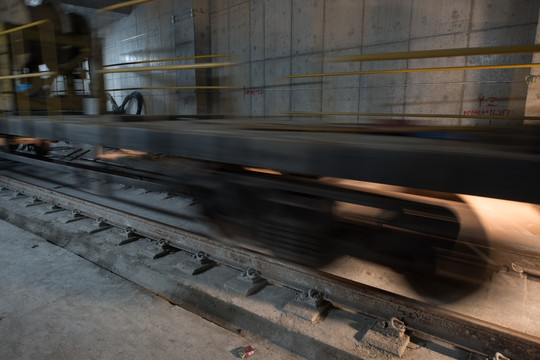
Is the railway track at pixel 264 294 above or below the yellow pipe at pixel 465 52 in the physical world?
below

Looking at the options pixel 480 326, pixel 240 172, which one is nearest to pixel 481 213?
pixel 480 326

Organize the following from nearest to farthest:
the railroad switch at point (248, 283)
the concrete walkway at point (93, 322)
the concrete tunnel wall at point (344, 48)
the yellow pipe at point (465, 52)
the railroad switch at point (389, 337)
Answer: the yellow pipe at point (465, 52)
the railroad switch at point (389, 337)
the concrete walkway at point (93, 322)
the railroad switch at point (248, 283)
the concrete tunnel wall at point (344, 48)

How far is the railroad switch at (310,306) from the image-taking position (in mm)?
2047

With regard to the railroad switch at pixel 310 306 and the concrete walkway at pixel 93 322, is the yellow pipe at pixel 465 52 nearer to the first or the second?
the railroad switch at pixel 310 306

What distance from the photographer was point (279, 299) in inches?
88.4

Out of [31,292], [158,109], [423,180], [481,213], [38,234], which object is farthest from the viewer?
[158,109]

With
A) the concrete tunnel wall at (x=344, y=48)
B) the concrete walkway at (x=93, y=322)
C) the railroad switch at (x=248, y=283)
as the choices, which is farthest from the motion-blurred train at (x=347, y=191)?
the concrete tunnel wall at (x=344, y=48)

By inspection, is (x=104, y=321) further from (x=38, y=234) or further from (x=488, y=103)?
(x=488, y=103)

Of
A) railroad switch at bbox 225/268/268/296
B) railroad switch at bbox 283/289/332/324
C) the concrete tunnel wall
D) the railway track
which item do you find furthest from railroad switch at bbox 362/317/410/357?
the concrete tunnel wall

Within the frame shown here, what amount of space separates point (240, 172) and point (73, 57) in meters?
4.71

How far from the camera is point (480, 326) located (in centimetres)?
179

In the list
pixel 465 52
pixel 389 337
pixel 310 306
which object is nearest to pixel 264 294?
pixel 310 306

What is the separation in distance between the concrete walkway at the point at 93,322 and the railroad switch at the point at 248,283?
276 mm

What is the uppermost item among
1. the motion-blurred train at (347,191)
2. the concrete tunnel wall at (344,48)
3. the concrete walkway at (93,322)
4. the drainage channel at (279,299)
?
the concrete tunnel wall at (344,48)
